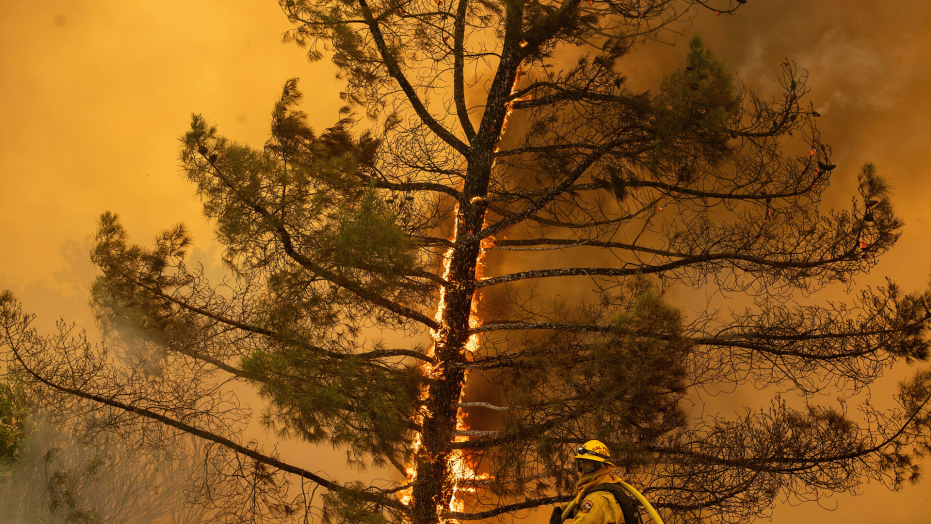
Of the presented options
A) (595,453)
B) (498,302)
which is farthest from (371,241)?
(498,302)

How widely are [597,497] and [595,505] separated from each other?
0.03 metres

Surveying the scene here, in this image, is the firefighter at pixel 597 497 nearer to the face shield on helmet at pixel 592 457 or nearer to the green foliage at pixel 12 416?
the face shield on helmet at pixel 592 457

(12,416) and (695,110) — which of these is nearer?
(695,110)

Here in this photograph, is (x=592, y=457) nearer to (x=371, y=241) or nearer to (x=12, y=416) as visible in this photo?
(x=371, y=241)

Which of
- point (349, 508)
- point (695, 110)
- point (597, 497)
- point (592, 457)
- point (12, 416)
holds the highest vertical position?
point (695, 110)

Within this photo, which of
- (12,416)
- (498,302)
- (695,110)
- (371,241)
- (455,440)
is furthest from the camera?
(498,302)

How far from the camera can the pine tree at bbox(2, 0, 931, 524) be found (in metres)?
2.54

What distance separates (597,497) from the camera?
82.3 inches

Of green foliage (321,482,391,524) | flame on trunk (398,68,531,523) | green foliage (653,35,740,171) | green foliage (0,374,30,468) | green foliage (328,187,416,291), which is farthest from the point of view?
green foliage (0,374,30,468)

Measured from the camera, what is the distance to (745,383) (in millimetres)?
3568

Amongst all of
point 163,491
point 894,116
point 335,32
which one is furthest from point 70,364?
point 894,116

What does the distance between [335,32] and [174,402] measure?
7.57 feet

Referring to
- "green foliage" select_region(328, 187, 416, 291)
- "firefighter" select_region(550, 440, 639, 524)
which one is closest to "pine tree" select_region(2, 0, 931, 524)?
"green foliage" select_region(328, 187, 416, 291)

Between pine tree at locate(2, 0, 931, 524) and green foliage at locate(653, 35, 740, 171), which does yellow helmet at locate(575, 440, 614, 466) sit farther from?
green foliage at locate(653, 35, 740, 171)
